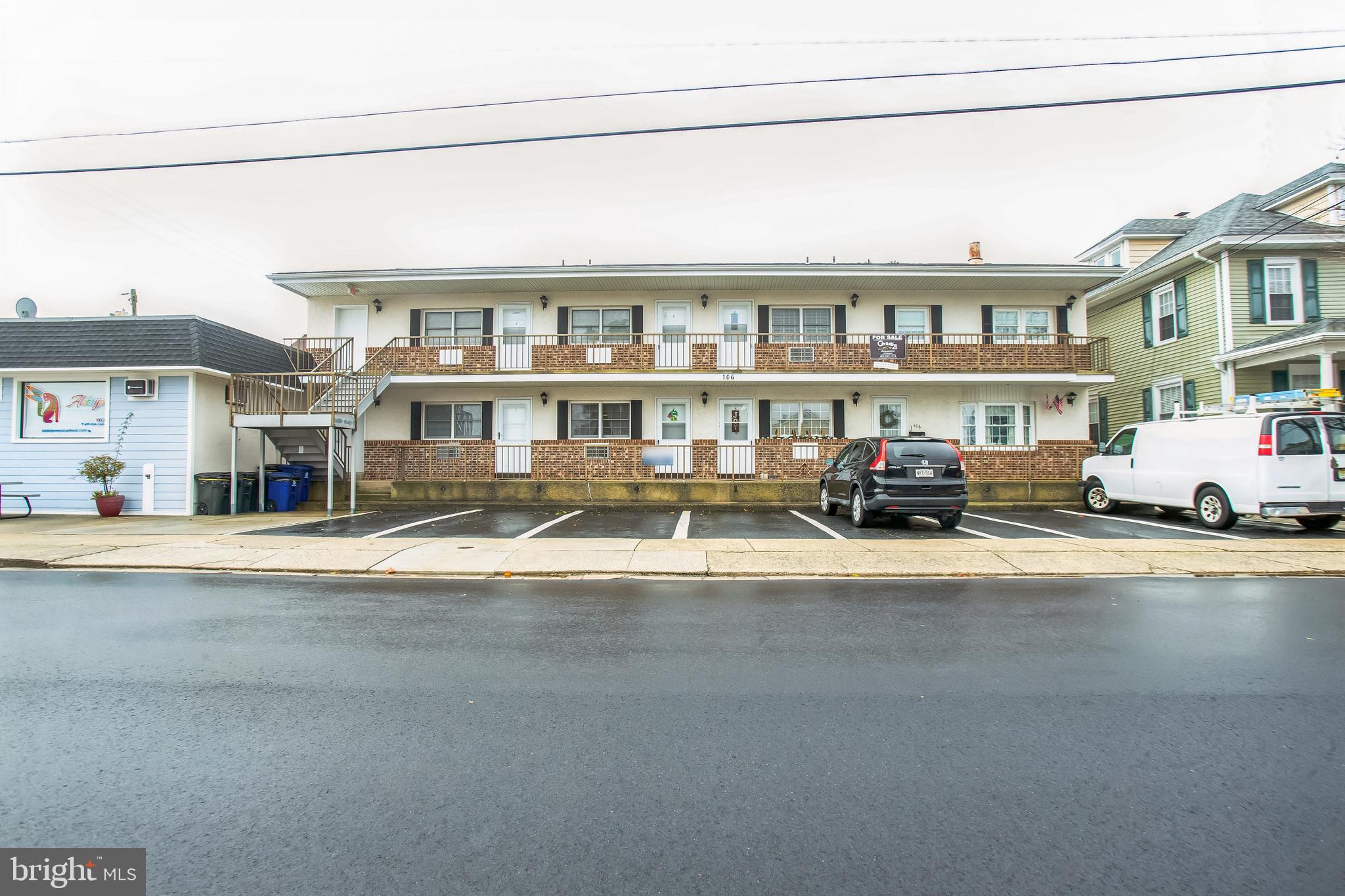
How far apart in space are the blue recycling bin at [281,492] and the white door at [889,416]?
15.2 m

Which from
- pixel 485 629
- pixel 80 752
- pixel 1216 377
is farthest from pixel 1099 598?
pixel 1216 377

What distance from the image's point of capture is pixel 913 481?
11438mm

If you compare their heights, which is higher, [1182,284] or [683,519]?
[1182,284]

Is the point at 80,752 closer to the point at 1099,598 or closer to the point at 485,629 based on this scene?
the point at 485,629

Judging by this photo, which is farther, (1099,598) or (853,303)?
(853,303)

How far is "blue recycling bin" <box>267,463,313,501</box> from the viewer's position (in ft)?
51.8

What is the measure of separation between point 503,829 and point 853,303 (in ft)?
60.0

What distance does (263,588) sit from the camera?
7.26 meters

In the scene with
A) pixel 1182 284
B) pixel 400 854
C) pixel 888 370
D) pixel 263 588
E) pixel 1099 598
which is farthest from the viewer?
pixel 1182 284

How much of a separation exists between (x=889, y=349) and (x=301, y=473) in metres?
15.4

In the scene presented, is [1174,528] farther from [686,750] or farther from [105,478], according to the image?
[105,478]

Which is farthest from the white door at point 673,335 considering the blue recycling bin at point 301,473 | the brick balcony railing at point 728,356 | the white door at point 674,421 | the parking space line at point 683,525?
the blue recycling bin at point 301,473

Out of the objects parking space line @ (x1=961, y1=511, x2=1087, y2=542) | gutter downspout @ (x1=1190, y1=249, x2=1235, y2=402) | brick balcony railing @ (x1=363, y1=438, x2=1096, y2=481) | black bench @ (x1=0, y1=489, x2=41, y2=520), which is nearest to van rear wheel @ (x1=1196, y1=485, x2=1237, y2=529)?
parking space line @ (x1=961, y1=511, x2=1087, y2=542)

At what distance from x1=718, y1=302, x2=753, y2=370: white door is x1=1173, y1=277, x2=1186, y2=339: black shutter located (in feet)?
41.6
